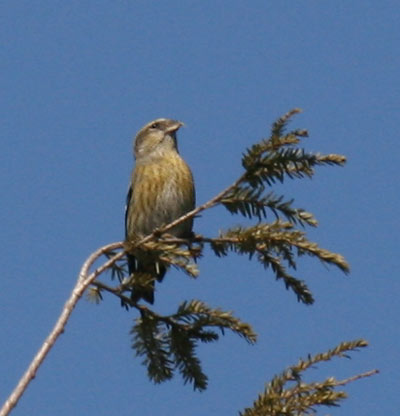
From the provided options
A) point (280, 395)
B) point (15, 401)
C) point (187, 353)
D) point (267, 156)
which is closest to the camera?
point (15, 401)

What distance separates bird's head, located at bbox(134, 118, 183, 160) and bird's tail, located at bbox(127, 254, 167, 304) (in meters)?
4.09

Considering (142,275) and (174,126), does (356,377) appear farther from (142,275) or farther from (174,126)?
(174,126)

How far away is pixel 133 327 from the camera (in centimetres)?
431

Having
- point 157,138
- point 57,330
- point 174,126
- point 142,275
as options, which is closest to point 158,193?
point 157,138

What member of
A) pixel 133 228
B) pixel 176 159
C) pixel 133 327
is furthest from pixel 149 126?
pixel 133 327

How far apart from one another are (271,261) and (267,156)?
1.72 feet

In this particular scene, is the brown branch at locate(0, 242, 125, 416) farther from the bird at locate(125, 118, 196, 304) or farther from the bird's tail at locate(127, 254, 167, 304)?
the bird at locate(125, 118, 196, 304)

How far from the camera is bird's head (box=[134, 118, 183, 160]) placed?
864cm

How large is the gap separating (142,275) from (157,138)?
494 centimetres

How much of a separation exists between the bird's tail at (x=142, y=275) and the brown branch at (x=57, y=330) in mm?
184

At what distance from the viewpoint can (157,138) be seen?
28.7 feet

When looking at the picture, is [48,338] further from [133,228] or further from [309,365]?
[133,228]

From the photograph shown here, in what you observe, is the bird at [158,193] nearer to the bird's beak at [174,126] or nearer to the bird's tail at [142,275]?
the bird's beak at [174,126]

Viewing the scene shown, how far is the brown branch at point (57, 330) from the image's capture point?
9.28ft
